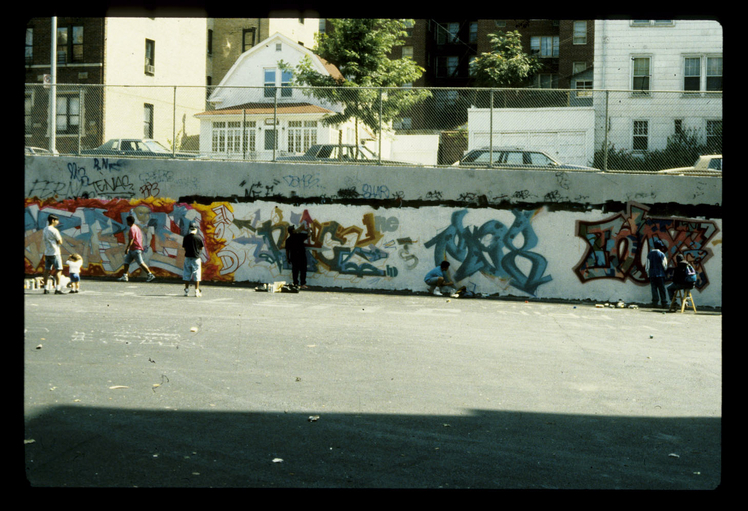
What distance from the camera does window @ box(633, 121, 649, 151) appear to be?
18609mm

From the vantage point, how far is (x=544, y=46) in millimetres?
51781

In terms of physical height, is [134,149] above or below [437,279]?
above

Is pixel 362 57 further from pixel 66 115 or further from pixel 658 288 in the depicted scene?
pixel 658 288

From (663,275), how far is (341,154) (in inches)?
357

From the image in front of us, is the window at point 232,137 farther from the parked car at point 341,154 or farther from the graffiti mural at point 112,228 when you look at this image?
the graffiti mural at point 112,228

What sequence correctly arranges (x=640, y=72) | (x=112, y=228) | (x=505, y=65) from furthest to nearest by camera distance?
(x=505, y=65) < (x=640, y=72) < (x=112, y=228)

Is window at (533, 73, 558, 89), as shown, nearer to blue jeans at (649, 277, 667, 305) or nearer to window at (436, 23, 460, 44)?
window at (436, 23, 460, 44)

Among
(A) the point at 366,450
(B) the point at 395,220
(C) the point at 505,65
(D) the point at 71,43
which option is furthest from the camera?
(C) the point at 505,65

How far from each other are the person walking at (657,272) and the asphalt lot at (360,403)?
4.41m

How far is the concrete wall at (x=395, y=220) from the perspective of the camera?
18.8 metres

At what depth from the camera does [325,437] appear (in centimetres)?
628

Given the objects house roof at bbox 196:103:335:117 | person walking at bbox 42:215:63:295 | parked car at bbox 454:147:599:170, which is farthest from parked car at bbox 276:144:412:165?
person walking at bbox 42:215:63:295

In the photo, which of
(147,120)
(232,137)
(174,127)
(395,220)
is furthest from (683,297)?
(147,120)
